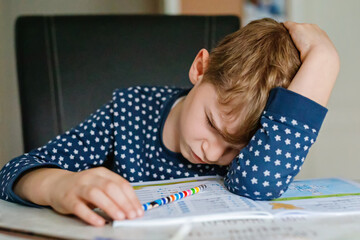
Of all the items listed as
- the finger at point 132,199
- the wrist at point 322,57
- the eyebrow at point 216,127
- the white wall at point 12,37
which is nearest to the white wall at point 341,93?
the white wall at point 12,37

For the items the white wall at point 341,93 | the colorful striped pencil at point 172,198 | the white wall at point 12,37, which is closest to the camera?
the colorful striped pencil at point 172,198

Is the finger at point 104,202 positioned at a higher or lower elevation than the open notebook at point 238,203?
higher

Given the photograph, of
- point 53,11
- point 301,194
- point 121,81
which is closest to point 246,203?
point 301,194

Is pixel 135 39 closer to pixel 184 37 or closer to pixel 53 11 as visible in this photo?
pixel 184 37

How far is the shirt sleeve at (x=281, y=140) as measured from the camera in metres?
0.72

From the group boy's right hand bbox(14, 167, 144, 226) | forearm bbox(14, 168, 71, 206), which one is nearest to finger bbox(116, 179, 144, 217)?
boy's right hand bbox(14, 167, 144, 226)

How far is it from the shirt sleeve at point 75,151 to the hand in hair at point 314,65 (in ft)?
1.50

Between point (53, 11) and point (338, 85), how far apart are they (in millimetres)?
1410

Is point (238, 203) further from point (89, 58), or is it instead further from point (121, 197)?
point (89, 58)

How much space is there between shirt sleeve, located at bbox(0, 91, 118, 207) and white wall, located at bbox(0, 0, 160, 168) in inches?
25.7

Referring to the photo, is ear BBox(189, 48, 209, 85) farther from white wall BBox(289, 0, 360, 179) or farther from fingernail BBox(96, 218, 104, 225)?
white wall BBox(289, 0, 360, 179)

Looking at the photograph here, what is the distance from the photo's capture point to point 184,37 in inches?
49.4

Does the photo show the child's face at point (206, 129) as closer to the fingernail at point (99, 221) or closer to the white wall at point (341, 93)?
the fingernail at point (99, 221)

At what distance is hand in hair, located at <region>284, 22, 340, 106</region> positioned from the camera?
741mm
